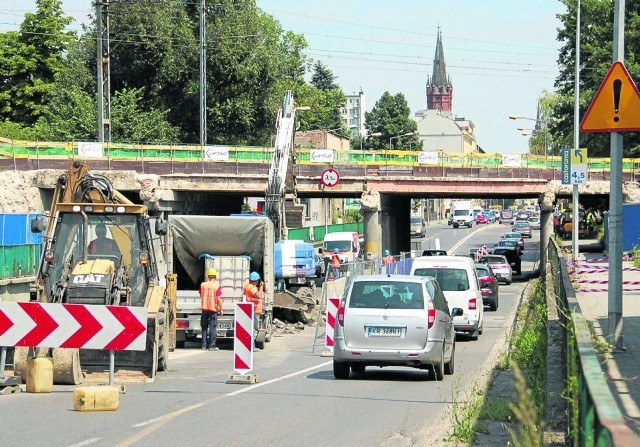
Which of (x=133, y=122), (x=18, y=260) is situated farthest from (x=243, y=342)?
(x=133, y=122)

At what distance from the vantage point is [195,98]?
81562 millimetres

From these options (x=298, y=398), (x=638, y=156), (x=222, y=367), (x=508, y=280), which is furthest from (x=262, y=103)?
(x=298, y=398)

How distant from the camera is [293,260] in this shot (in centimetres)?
5038

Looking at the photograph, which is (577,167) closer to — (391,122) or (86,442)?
(86,442)

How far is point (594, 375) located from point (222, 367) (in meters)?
15.0

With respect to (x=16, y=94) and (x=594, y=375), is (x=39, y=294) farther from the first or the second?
(x=16, y=94)

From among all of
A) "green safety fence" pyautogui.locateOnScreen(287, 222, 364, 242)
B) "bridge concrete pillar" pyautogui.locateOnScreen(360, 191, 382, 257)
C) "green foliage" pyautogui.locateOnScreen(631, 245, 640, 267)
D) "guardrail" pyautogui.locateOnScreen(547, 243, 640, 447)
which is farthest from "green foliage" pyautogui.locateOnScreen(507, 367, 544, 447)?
"green safety fence" pyautogui.locateOnScreen(287, 222, 364, 242)

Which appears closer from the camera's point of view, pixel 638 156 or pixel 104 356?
pixel 104 356

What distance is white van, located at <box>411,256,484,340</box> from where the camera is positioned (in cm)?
2644

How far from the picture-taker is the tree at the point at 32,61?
88125mm

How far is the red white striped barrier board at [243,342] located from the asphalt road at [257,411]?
1.21ft

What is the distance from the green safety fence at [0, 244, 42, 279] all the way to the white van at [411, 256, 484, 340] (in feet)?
43.5

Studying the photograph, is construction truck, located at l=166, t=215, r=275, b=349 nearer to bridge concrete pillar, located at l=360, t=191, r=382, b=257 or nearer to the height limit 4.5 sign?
the height limit 4.5 sign

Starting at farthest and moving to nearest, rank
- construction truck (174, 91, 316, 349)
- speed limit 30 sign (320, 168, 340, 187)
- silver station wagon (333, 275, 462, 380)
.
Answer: speed limit 30 sign (320, 168, 340, 187) < construction truck (174, 91, 316, 349) < silver station wagon (333, 275, 462, 380)
